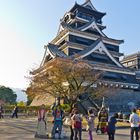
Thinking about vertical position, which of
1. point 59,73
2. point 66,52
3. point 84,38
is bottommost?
point 59,73

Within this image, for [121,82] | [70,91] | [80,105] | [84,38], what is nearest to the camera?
[70,91]

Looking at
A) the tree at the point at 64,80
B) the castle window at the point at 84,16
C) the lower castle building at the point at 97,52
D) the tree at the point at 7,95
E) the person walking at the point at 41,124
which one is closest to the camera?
the person walking at the point at 41,124

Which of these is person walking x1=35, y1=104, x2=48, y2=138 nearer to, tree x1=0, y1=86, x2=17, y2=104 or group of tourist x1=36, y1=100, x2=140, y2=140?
group of tourist x1=36, y1=100, x2=140, y2=140

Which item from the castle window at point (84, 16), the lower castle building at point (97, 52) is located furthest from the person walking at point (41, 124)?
the castle window at point (84, 16)

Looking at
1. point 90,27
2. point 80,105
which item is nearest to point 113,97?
point 80,105

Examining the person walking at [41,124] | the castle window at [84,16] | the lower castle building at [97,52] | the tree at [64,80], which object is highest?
the castle window at [84,16]

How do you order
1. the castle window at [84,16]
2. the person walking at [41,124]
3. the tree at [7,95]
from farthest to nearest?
1. the tree at [7,95]
2. the castle window at [84,16]
3. the person walking at [41,124]

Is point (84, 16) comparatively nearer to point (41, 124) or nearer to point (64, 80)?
point (64, 80)

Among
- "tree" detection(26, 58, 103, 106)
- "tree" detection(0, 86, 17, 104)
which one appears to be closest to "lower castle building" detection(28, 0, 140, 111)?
"tree" detection(26, 58, 103, 106)

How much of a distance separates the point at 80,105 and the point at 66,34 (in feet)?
46.7

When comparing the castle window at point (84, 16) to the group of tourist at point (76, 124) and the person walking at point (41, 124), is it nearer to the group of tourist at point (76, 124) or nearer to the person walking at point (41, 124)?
the person walking at point (41, 124)

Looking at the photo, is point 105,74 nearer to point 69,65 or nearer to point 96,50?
point 96,50

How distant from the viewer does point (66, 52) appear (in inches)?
1697

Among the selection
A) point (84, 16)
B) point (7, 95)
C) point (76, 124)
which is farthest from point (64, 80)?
point (7, 95)
